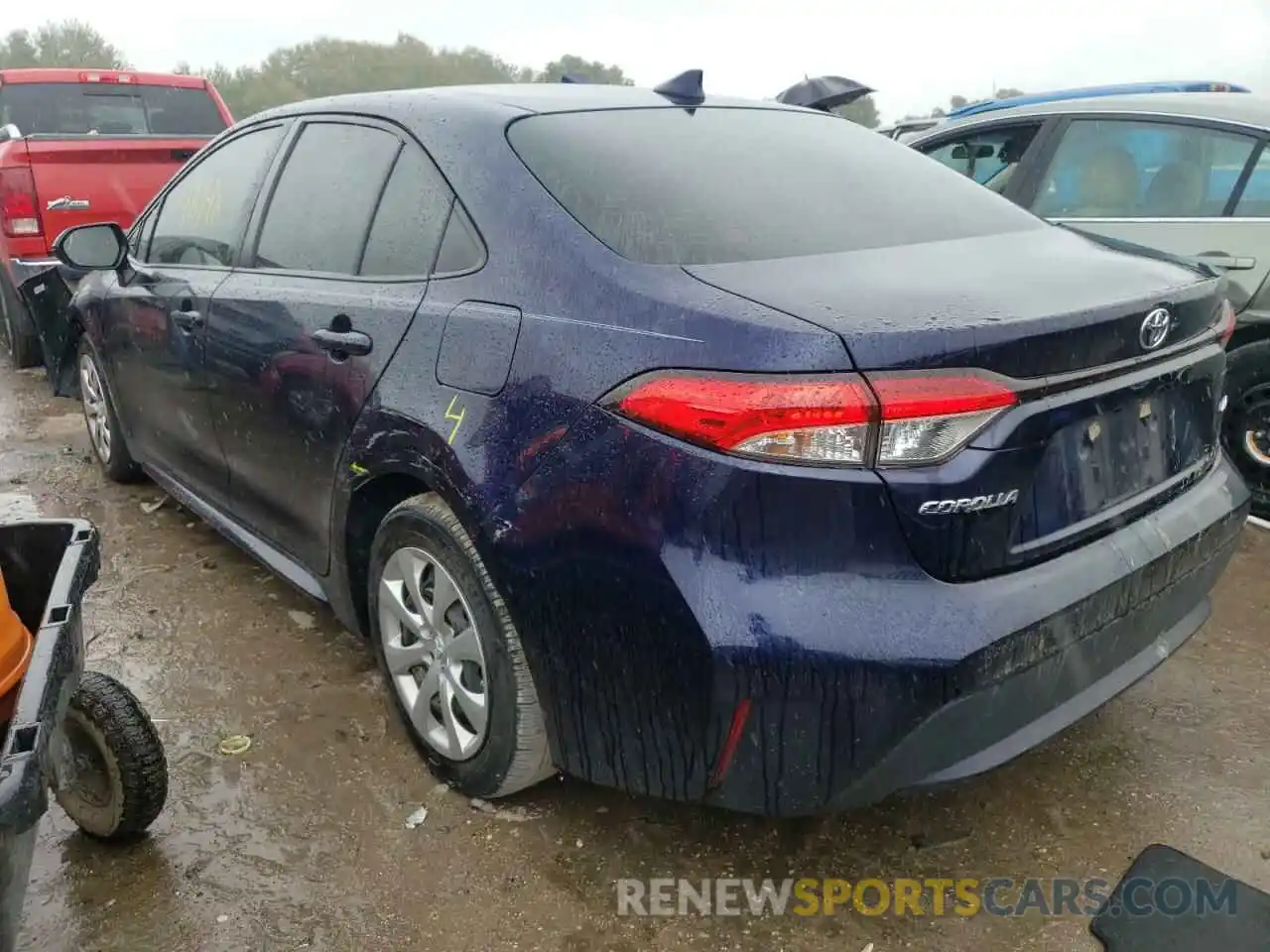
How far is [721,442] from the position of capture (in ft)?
5.66

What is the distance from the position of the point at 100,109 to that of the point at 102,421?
4.81 meters

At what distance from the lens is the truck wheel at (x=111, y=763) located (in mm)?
2234

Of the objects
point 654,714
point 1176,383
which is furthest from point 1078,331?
point 654,714

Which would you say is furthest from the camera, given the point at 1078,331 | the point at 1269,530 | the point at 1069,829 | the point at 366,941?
the point at 1269,530

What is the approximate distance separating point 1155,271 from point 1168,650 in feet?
2.69

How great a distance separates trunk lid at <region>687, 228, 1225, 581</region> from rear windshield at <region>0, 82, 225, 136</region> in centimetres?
769

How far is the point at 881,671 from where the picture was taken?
1.72 metres

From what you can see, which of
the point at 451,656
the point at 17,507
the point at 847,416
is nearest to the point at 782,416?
the point at 847,416

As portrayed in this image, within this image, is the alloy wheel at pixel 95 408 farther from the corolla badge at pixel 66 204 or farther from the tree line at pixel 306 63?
the tree line at pixel 306 63

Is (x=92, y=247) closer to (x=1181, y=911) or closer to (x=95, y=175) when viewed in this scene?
(x=95, y=175)

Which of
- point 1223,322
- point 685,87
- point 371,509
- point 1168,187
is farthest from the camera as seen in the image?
point 1168,187

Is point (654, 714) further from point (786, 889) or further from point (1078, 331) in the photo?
point (1078, 331)

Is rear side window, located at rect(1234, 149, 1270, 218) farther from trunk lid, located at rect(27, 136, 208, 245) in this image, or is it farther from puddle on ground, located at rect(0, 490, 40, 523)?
trunk lid, located at rect(27, 136, 208, 245)

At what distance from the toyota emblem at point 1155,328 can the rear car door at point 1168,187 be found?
6.72ft
